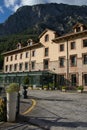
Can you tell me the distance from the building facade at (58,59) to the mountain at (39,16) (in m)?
92.6

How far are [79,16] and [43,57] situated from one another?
107017 millimetres

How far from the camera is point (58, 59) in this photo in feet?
152

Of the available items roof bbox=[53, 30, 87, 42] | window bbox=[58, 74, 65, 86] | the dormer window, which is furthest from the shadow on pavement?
window bbox=[58, 74, 65, 86]

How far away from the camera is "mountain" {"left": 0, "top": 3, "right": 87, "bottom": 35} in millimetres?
147875

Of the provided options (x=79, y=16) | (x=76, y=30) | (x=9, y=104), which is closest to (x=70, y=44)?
(x=76, y=30)

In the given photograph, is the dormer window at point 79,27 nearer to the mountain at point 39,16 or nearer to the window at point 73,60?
the window at point 73,60

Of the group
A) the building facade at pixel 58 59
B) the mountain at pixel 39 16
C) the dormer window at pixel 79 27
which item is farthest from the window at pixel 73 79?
the mountain at pixel 39 16

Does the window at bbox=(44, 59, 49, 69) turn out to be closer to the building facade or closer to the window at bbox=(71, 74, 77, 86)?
the building facade

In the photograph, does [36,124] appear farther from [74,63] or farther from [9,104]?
[74,63]

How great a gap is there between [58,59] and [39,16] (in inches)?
4763

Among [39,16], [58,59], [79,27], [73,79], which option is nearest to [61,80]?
[73,79]

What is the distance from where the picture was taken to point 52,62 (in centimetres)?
4797

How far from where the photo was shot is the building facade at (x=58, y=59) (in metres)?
42.0

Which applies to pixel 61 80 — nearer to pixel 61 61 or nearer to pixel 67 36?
pixel 61 61
